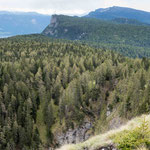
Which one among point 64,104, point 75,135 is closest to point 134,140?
point 64,104

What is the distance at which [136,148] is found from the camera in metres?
12.4

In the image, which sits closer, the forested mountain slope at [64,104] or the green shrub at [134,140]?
the green shrub at [134,140]

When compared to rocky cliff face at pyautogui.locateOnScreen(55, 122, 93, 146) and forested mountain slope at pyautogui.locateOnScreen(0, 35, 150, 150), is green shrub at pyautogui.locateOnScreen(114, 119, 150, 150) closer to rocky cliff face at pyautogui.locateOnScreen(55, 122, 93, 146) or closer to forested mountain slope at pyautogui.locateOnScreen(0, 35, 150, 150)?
forested mountain slope at pyautogui.locateOnScreen(0, 35, 150, 150)

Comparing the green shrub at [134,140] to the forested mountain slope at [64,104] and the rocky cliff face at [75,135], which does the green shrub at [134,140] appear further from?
the rocky cliff face at [75,135]

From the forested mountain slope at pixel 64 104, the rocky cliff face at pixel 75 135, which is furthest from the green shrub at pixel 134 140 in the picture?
the rocky cliff face at pixel 75 135

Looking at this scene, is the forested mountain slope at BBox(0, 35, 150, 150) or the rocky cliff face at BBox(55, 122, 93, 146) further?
the rocky cliff face at BBox(55, 122, 93, 146)

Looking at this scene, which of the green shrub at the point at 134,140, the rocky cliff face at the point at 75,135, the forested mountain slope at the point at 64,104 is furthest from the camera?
the rocky cliff face at the point at 75,135

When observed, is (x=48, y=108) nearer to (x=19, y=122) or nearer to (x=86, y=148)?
(x=19, y=122)

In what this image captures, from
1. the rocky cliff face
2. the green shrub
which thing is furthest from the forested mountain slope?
the green shrub

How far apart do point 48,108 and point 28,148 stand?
17770 mm


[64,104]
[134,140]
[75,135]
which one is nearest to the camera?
[134,140]

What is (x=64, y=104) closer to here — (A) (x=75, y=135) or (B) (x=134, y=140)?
(A) (x=75, y=135)

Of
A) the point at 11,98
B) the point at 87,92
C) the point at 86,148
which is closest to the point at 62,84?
the point at 87,92

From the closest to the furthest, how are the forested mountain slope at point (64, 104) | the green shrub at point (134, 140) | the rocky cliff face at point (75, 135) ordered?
the green shrub at point (134, 140)
the forested mountain slope at point (64, 104)
the rocky cliff face at point (75, 135)
